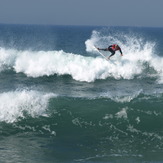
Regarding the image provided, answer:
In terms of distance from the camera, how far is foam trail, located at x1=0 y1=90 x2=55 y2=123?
18.7 metres

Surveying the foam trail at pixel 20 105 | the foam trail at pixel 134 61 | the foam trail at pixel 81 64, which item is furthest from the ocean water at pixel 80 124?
the foam trail at pixel 134 61

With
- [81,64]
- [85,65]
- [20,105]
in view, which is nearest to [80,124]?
[20,105]

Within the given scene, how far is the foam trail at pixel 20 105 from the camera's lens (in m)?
18.7

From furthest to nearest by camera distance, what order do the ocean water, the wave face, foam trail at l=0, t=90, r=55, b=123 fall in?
the wave face → foam trail at l=0, t=90, r=55, b=123 → the ocean water

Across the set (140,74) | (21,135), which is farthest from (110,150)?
(140,74)

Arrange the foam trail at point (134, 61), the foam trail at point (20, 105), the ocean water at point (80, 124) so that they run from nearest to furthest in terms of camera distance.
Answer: the ocean water at point (80, 124), the foam trail at point (20, 105), the foam trail at point (134, 61)

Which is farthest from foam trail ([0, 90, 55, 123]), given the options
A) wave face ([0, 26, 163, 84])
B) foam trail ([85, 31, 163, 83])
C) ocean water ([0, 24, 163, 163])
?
foam trail ([85, 31, 163, 83])

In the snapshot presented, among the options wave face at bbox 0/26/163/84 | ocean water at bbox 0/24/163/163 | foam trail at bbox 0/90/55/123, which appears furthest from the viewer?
wave face at bbox 0/26/163/84

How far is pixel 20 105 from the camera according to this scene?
19.3 metres

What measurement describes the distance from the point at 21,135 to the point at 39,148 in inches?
67.7

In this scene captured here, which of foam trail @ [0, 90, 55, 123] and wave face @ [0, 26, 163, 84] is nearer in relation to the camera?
foam trail @ [0, 90, 55, 123]

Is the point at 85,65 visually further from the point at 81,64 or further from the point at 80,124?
the point at 80,124

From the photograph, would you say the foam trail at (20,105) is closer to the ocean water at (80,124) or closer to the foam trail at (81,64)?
the ocean water at (80,124)

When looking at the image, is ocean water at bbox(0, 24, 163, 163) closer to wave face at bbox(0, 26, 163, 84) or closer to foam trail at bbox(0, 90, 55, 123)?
foam trail at bbox(0, 90, 55, 123)
